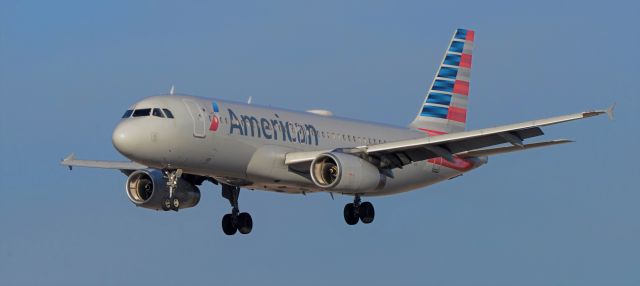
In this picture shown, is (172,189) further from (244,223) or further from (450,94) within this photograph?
(450,94)

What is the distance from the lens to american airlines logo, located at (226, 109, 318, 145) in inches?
2586

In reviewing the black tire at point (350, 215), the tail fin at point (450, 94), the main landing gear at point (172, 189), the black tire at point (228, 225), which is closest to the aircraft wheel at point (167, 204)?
the main landing gear at point (172, 189)

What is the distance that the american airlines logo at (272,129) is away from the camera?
65.7 metres

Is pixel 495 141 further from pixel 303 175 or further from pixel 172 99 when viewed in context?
pixel 172 99

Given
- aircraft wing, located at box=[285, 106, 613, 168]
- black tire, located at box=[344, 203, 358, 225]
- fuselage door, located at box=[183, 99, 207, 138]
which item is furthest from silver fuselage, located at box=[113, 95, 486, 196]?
black tire, located at box=[344, 203, 358, 225]

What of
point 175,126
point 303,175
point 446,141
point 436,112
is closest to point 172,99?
point 175,126

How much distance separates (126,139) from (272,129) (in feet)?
22.9

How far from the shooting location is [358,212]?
70.8m

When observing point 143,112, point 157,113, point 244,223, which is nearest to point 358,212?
point 244,223

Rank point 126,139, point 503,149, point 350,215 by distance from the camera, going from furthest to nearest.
Answer: point 350,215 → point 503,149 → point 126,139

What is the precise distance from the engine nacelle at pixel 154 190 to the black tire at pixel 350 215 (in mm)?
6485

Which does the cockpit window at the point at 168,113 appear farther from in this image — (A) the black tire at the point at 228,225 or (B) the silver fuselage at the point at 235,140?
(A) the black tire at the point at 228,225

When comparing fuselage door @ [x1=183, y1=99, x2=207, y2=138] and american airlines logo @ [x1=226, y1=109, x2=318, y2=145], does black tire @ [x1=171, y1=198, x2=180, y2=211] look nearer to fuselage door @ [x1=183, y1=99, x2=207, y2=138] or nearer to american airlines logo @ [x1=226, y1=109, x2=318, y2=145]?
american airlines logo @ [x1=226, y1=109, x2=318, y2=145]

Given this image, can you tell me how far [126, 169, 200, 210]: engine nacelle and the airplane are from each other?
4 centimetres
